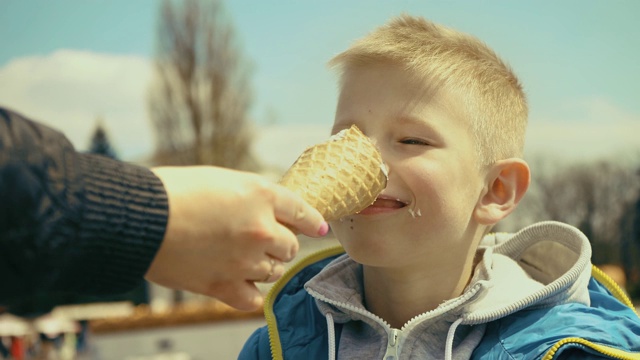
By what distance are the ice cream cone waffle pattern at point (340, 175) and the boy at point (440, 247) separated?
109mm

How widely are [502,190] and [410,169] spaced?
46 cm

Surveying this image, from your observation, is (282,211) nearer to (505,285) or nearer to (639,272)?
(505,285)

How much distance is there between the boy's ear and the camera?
280 cm

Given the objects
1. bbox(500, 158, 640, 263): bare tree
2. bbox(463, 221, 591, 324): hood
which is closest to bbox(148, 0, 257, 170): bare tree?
bbox(500, 158, 640, 263): bare tree

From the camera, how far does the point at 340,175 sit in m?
2.29

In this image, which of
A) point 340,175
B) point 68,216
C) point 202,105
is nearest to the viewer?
point 68,216

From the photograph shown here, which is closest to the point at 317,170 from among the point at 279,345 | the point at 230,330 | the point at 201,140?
the point at 279,345

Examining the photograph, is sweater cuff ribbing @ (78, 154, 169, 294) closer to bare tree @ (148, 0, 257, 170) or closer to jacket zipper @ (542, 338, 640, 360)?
jacket zipper @ (542, 338, 640, 360)

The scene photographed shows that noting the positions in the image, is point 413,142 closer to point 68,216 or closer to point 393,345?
point 393,345

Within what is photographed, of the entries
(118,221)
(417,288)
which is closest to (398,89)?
(417,288)

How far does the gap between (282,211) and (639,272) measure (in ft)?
75.1

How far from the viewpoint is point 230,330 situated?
531 inches

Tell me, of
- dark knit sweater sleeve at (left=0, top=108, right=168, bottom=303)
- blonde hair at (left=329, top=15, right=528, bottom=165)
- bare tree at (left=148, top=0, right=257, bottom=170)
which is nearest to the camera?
dark knit sweater sleeve at (left=0, top=108, right=168, bottom=303)

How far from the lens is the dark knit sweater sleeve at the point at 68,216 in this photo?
136 cm
